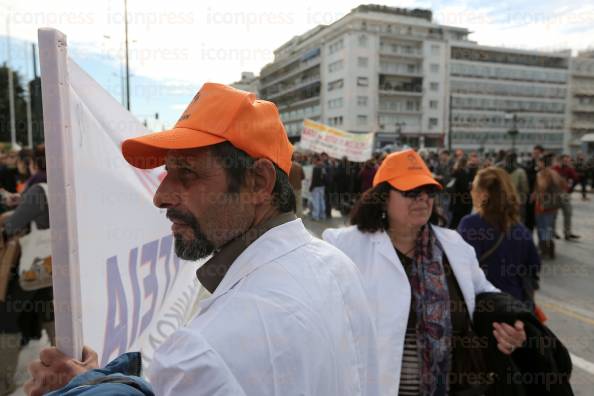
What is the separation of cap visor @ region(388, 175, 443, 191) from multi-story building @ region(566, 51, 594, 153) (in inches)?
3336

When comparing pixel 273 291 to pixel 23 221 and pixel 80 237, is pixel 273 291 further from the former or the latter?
pixel 23 221

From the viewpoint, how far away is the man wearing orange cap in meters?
0.83

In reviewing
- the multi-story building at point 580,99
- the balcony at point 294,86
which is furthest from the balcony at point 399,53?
the multi-story building at point 580,99

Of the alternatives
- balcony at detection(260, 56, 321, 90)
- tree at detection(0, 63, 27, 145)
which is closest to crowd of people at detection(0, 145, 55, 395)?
tree at detection(0, 63, 27, 145)

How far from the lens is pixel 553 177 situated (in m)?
8.68

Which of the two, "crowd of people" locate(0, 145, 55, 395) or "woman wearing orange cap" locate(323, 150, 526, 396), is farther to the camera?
"crowd of people" locate(0, 145, 55, 395)

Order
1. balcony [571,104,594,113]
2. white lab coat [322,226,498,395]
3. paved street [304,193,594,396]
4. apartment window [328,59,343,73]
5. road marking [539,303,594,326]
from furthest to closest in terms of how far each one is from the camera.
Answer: balcony [571,104,594,113], apartment window [328,59,343,73], road marking [539,303,594,326], paved street [304,193,594,396], white lab coat [322,226,498,395]

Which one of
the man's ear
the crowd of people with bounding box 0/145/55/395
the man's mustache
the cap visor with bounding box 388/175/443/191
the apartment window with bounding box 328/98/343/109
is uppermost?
the apartment window with bounding box 328/98/343/109

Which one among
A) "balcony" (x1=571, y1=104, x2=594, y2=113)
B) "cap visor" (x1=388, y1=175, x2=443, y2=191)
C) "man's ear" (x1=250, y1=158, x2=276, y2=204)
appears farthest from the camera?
"balcony" (x1=571, y1=104, x2=594, y2=113)

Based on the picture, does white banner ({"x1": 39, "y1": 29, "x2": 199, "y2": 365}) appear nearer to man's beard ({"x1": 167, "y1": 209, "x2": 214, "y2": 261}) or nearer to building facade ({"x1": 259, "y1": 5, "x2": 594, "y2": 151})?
man's beard ({"x1": 167, "y1": 209, "x2": 214, "y2": 261})

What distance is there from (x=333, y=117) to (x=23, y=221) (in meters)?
59.2

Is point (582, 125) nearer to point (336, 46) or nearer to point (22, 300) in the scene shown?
point (336, 46)

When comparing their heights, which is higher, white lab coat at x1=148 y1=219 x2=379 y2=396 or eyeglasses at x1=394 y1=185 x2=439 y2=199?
eyeglasses at x1=394 y1=185 x2=439 y2=199

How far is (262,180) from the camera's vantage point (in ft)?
4.01
